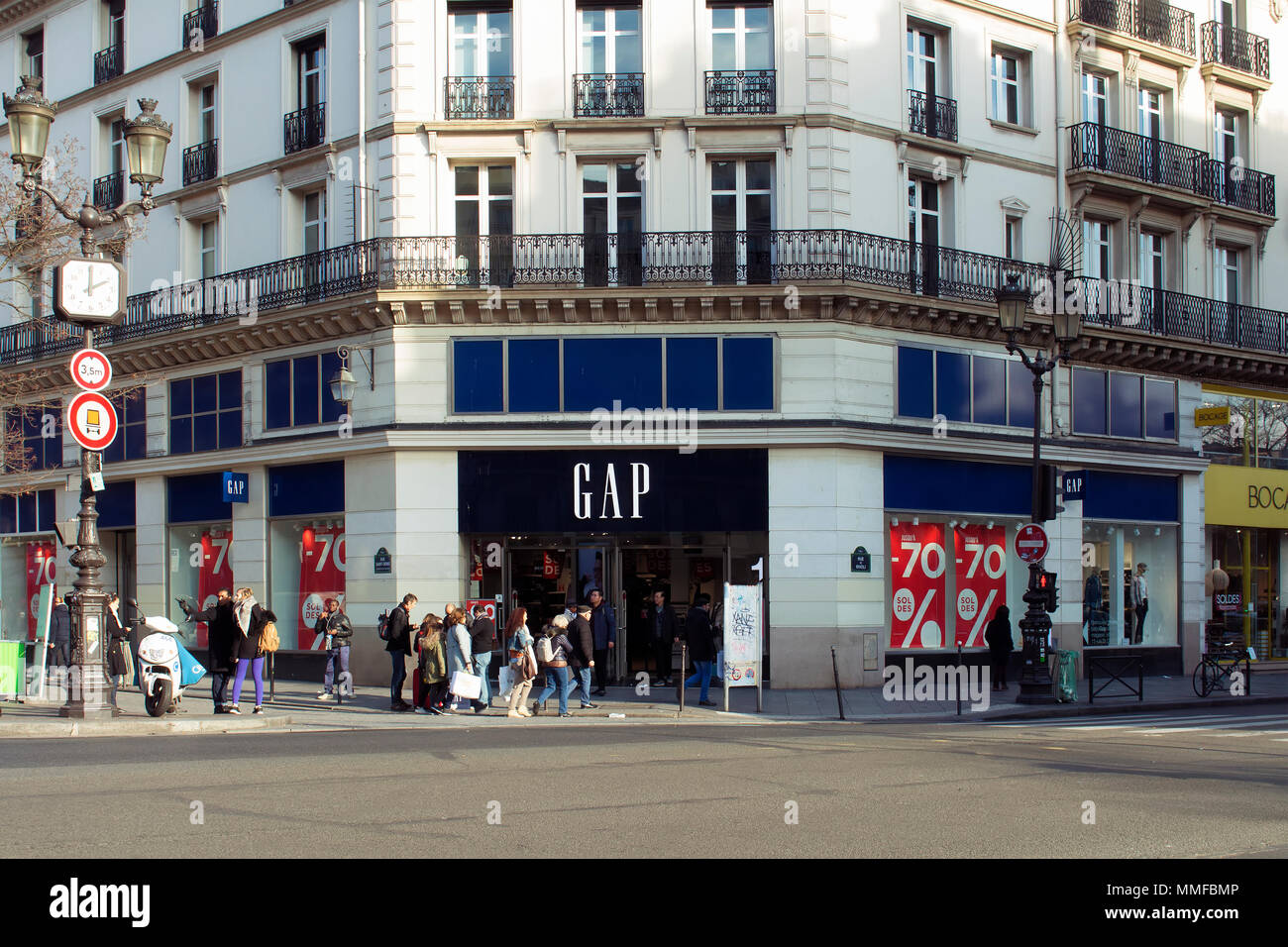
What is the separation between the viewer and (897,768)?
41.8 ft

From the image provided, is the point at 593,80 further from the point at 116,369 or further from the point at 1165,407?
the point at 1165,407

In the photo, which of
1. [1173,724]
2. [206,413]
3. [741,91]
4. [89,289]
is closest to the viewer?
[89,289]

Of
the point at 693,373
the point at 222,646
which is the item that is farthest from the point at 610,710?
the point at 693,373

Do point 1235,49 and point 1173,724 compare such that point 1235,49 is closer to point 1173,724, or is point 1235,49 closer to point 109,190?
point 1173,724

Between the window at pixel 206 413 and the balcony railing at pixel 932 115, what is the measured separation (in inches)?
590

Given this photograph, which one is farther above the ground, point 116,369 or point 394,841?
point 116,369

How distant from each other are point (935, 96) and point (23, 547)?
2535 cm

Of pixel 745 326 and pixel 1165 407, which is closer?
pixel 745 326

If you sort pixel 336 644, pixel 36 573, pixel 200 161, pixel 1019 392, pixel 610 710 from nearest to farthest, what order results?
1. pixel 610 710
2. pixel 336 644
3. pixel 1019 392
4. pixel 200 161
5. pixel 36 573

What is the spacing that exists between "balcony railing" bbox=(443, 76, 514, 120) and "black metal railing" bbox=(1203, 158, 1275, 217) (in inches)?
680

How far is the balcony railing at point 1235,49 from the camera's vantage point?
3155 centimetres

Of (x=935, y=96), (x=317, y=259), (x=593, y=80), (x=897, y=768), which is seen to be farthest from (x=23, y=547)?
(x=897, y=768)

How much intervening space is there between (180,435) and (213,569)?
3099mm

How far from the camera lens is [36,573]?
33281mm
